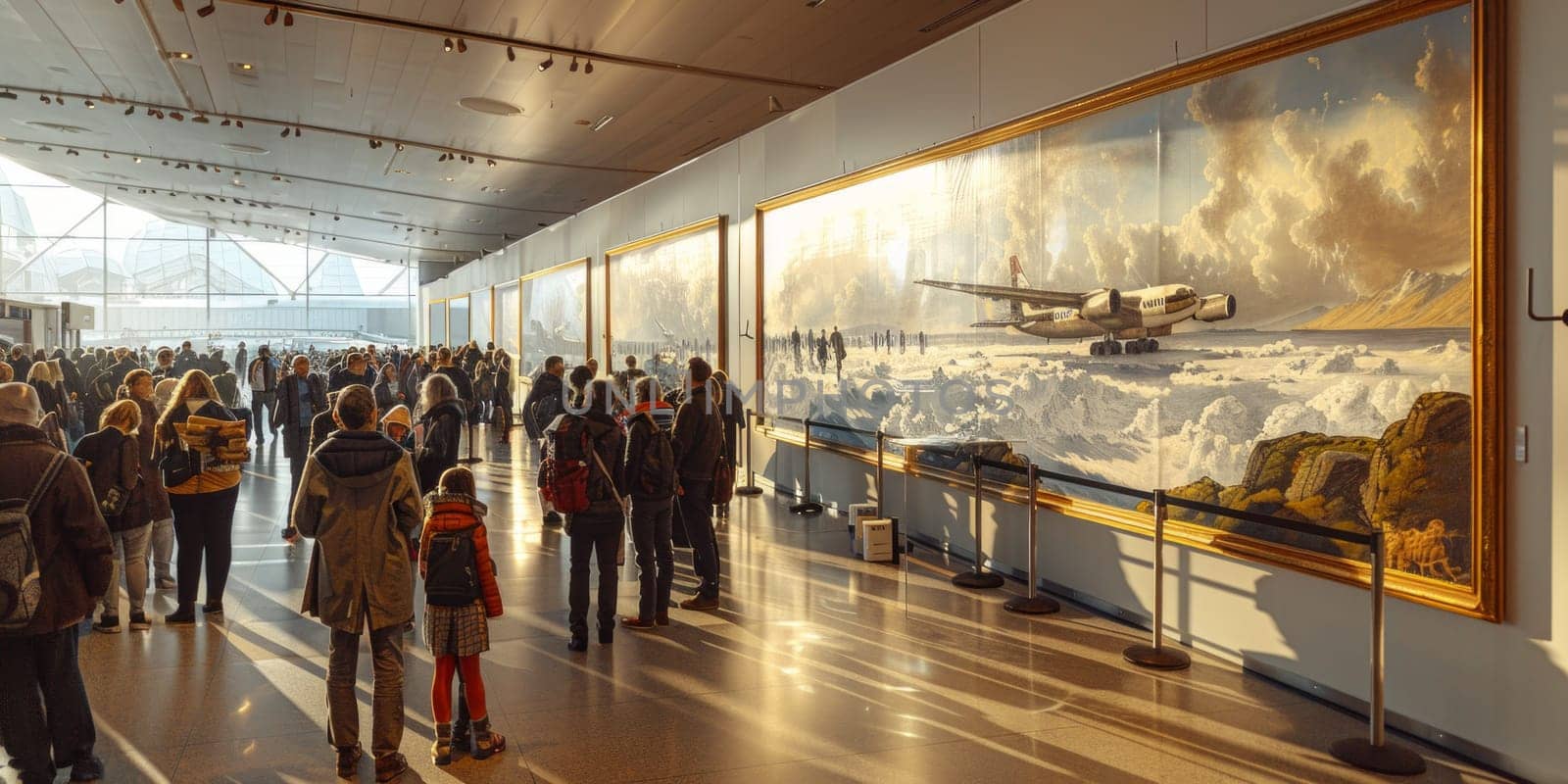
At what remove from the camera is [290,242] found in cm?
4100

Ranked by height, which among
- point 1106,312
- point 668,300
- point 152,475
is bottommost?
point 152,475

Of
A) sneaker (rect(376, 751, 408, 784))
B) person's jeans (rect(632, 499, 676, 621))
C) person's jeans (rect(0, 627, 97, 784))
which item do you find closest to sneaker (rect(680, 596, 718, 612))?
person's jeans (rect(632, 499, 676, 621))

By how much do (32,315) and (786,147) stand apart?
78.0 ft

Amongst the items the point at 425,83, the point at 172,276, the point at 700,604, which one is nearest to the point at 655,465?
the point at 700,604

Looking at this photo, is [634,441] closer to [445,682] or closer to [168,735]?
[445,682]

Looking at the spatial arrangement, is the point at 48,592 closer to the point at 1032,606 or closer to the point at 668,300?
the point at 1032,606

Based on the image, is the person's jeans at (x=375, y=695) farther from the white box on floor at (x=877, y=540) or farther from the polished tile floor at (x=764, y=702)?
the white box on floor at (x=877, y=540)

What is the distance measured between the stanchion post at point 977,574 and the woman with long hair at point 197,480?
5464 millimetres

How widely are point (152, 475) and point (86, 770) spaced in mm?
3225

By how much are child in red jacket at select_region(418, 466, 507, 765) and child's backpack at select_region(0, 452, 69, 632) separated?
4.77ft

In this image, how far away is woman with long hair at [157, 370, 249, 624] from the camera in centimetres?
661

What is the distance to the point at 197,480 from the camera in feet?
21.9

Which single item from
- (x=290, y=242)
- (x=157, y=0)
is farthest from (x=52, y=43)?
(x=290, y=242)

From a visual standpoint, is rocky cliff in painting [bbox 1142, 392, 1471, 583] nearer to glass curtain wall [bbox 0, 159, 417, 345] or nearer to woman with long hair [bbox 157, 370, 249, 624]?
woman with long hair [bbox 157, 370, 249, 624]
